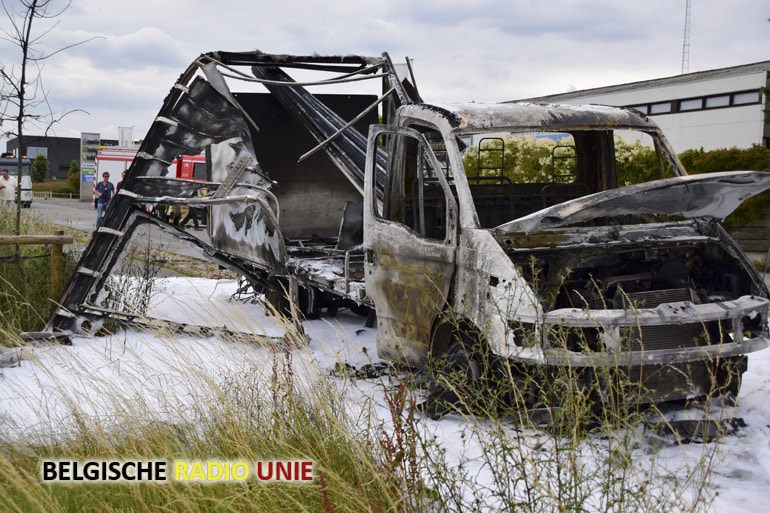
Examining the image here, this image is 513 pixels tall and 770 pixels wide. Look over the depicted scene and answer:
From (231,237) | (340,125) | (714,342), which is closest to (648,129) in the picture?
(714,342)

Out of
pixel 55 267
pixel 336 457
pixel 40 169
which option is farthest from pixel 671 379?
pixel 40 169

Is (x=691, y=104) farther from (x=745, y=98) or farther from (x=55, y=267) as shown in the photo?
(x=55, y=267)

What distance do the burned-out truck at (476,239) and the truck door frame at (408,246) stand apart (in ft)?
0.05

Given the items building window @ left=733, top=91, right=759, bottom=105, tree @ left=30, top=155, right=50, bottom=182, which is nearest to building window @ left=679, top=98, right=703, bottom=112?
building window @ left=733, top=91, right=759, bottom=105

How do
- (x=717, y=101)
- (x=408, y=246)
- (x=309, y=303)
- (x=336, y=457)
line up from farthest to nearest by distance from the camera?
1. (x=717, y=101)
2. (x=309, y=303)
3. (x=408, y=246)
4. (x=336, y=457)

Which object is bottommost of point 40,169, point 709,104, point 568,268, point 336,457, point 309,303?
point 336,457

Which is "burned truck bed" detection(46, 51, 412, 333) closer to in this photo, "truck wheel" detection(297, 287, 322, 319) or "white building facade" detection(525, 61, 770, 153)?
"truck wheel" detection(297, 287, 322, 319)

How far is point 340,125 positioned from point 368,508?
6.90 m

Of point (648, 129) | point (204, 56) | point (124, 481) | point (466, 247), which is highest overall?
point (204, 56)

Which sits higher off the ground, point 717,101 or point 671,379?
point 717,101

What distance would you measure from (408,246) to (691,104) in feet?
80.6

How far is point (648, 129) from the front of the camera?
6.98m

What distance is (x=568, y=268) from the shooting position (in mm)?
5598

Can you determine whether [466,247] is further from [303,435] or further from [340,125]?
[340,125]
